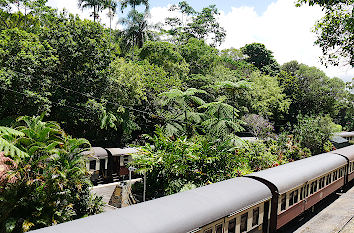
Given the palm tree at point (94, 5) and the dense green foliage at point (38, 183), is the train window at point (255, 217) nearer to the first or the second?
the dense green foliage at point (38, 183)

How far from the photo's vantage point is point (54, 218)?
10383 millimetres

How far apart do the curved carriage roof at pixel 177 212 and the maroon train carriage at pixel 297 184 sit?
117 cm

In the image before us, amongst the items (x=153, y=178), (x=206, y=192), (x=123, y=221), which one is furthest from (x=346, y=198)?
(x=123, y=221)

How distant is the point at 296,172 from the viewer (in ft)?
41.2

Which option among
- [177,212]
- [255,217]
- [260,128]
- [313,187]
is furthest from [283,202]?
[260,128]

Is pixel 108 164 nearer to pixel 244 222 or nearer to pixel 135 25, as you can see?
pixel 244 222

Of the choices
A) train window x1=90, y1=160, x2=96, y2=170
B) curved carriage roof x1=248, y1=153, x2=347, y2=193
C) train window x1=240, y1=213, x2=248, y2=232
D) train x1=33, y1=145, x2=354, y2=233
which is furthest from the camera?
train window x1=90, y1=160, x2=96, y2=170

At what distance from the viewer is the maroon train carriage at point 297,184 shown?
10.9 meters

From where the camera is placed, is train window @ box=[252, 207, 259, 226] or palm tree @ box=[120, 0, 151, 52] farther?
palm tree @ box=[120, 0, 151, 52]

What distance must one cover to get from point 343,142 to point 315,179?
82.7 feet

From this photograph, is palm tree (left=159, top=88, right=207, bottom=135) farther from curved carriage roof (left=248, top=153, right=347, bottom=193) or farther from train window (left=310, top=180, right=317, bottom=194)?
train window (left=310, top=180, right=317, bottom=194)

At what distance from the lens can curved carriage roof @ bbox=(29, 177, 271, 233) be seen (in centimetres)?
613

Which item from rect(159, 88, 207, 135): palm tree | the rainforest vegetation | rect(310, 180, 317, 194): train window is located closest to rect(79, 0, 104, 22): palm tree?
the rainforest vegetation

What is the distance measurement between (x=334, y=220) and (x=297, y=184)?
149 inches
